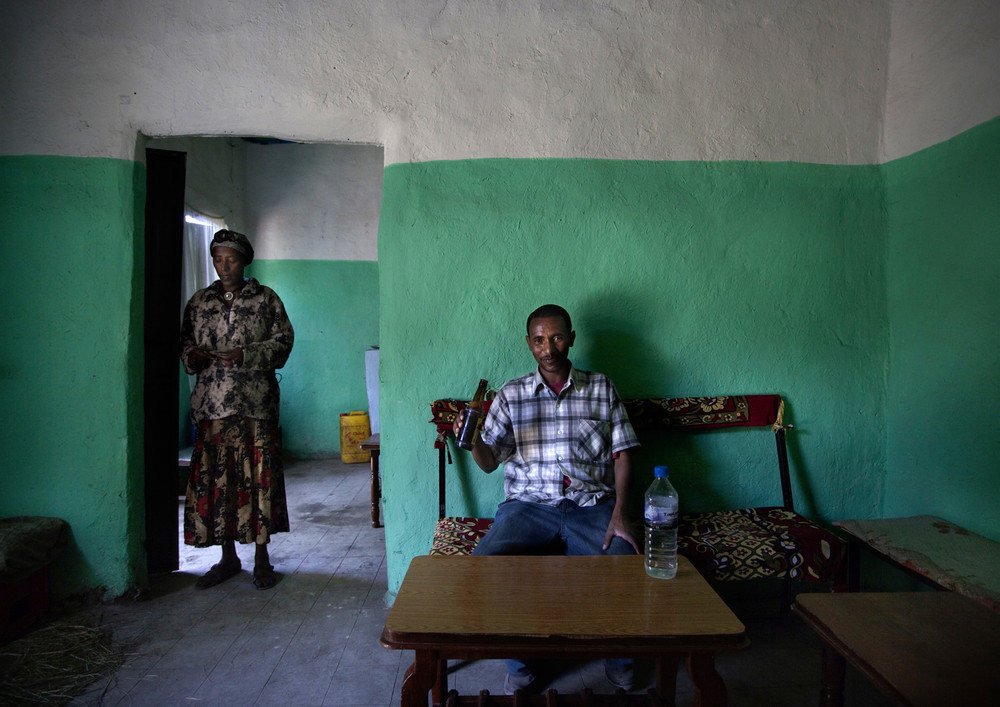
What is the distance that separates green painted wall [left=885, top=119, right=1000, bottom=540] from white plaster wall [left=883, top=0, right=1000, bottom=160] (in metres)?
0.09

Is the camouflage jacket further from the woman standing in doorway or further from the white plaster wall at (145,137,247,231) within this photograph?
the white plaster wall at (145,137,247,231)

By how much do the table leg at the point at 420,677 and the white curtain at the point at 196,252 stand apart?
187 inches

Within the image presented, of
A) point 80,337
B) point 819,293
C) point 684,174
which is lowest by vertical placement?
point 80,337

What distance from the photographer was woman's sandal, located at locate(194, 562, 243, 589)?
297cm

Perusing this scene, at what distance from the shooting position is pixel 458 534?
244 centimetres

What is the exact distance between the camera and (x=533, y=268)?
2770 millimetres

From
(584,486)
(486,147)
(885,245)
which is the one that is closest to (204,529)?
(584,486)

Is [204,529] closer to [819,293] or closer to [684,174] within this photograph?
[684,174]

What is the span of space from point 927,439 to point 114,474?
156 inches

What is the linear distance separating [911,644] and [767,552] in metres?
1.00

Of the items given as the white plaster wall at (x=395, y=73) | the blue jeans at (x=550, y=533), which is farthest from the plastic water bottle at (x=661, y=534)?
the white plaster wall at (x=395, y=73)

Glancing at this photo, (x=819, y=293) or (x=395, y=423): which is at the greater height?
(x=819, y=293)

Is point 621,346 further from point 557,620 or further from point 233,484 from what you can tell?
point 233,484

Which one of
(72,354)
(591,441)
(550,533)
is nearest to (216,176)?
(72,354)
